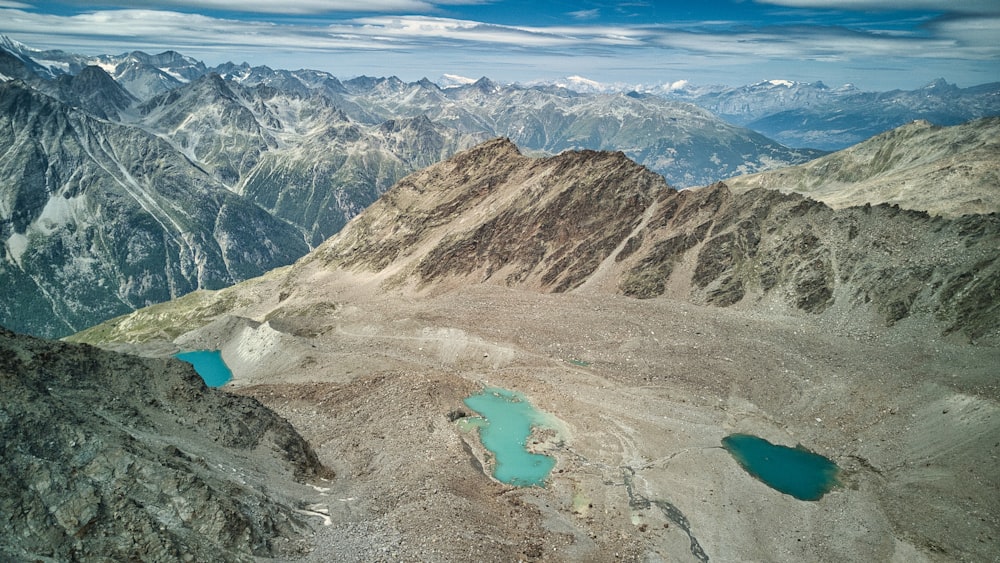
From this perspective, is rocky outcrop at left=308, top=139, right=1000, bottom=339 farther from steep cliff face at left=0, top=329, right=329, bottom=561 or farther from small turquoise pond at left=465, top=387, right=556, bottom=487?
steep cliff face at left=0, top=329, right=329, bottom=561

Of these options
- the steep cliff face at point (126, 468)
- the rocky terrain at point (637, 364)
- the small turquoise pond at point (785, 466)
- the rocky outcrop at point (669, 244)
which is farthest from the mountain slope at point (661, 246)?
the steep cliff face at point (126, 468)

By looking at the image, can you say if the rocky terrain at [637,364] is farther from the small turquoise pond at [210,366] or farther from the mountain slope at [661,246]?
the small turquoise pond at [210,366]

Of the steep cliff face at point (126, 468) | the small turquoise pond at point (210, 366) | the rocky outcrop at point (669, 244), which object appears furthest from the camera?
the small turquoise pond at point (210, 366)

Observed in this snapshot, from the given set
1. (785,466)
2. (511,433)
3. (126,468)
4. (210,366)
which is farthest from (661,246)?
(126,468)

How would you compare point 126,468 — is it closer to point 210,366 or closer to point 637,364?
point 637,364

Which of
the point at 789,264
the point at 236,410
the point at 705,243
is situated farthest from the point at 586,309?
the point at 236,410

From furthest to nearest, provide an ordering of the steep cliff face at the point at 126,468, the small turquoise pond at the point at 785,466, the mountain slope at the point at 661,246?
the mountain slope at the point at 661,246, the small turquoise pond at the point at 785,466, the steep cliff face at the point at 126,468

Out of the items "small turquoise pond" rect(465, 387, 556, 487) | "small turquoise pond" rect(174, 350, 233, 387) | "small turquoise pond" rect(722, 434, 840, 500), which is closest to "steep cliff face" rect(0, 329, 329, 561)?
"small turquoise pond" rect(465, 387, 556, 487)
